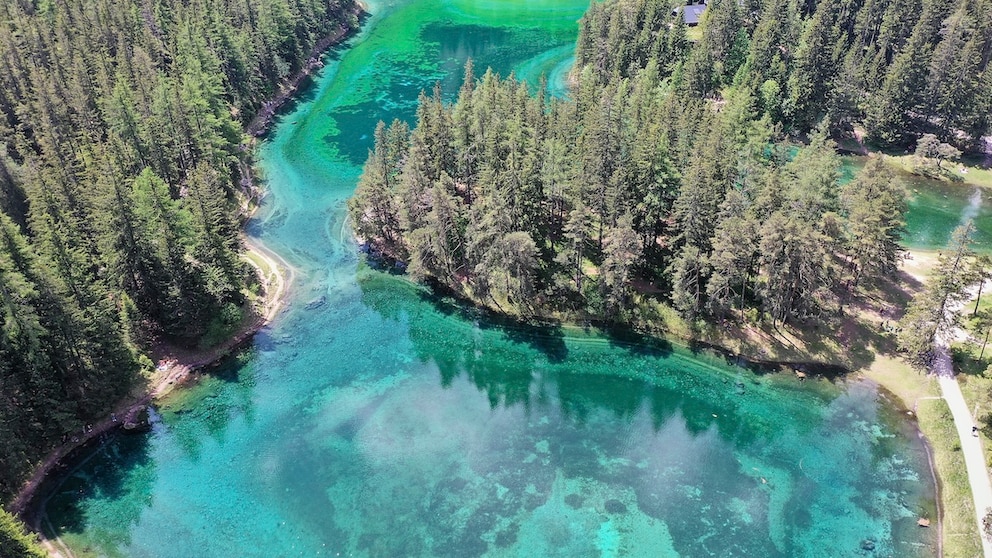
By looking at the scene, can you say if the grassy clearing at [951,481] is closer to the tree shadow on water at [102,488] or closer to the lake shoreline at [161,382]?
the tree shadow on water at [102,488]

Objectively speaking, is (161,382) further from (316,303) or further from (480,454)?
(480,454)

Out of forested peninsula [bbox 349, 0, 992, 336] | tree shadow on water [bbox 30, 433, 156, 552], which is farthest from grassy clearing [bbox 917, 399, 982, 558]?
tree shadow on water [bbox 30, 433, 156, 552]

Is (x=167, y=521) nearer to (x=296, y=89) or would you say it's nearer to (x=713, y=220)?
(x=713, y=220)

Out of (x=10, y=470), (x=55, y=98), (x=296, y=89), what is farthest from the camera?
(x=296, y=89)

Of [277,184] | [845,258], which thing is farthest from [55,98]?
[845,258]

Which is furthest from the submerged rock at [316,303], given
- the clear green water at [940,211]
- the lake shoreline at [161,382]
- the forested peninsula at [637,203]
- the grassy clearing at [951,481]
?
the clear green water at [940,211]
